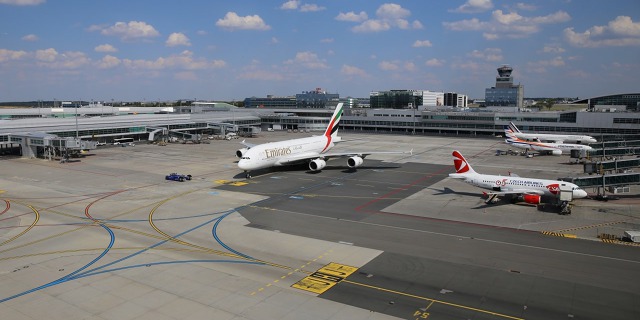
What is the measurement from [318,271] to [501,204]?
89.2 ft

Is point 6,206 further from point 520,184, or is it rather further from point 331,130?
point 520,184

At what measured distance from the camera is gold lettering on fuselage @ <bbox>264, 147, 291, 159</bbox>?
6181 cm

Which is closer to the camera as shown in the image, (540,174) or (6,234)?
(6,234)

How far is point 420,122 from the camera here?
159625 millimetres

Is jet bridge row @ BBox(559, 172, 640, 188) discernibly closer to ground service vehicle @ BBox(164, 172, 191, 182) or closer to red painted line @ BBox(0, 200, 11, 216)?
ground service vehicle @ BBox(164, 172, 191, 182)

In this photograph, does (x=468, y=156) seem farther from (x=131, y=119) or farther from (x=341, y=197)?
(x=131, y=119)

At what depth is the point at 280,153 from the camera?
64.4m

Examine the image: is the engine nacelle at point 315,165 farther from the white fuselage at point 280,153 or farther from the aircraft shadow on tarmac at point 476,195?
the aircraft shadow on tarmac at point 476,195

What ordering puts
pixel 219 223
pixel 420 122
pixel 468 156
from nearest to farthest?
1. pixel 219 223
2. pixel 468 156
3. pixel 420 122

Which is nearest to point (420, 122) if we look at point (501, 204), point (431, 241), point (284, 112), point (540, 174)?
point (284, 112)

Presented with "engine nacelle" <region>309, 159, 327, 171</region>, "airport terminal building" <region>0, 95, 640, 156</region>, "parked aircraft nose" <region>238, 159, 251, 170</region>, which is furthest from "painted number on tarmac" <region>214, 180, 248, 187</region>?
"airport terminal building" <region>0, 95, 640, 156</region>

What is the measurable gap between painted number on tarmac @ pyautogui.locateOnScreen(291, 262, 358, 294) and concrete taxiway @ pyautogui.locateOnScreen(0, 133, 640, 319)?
0.13m

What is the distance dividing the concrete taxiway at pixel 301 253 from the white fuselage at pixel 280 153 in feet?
9.94

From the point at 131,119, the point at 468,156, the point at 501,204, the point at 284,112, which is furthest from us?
the point at 284,112
